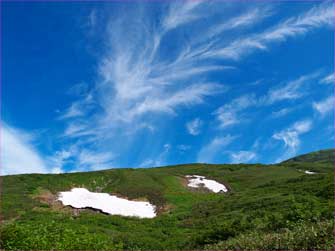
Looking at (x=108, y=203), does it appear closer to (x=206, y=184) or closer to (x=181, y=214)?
(x=181, y=214)

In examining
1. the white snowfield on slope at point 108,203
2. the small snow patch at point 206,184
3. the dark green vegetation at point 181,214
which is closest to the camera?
the dark green vegetation at point 181,214

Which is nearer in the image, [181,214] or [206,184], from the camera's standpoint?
[181,214]

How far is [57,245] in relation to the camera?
67.7ft

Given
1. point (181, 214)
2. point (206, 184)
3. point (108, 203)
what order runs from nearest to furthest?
point (181, 214) < point (108, 203) < point (206, 184)

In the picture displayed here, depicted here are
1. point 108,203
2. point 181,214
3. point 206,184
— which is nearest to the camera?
point 181,214

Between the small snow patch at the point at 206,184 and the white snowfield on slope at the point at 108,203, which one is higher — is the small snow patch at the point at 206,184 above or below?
above

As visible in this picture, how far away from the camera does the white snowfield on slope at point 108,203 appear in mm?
62719

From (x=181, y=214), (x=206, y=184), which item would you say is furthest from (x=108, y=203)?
(x=206, y=184)

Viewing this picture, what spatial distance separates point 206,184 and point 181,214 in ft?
74.4

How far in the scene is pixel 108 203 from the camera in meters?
66.2

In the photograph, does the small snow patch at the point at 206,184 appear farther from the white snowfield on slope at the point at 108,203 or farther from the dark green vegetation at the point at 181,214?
the white snowfield on slope at the point at 108,203

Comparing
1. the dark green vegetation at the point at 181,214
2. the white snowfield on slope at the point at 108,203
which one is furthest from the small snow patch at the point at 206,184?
the white snowfield on slope at the point at 108,203

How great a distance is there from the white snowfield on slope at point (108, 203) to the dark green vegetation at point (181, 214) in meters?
1.63

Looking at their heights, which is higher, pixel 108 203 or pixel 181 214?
pixel 108 203
